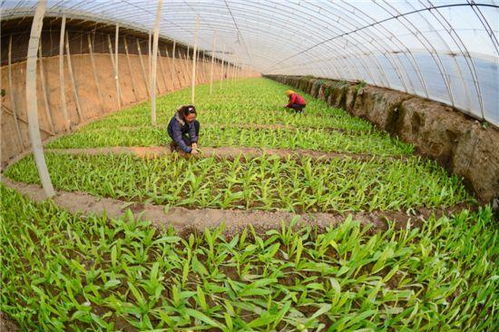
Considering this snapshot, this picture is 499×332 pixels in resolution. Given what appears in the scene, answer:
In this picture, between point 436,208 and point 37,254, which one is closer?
point 37,254

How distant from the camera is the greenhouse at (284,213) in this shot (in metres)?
2.24

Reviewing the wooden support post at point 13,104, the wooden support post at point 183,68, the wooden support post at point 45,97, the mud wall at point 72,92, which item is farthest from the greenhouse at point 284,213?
the wooden support post at point 183,68

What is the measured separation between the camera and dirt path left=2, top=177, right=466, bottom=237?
10.3 ft

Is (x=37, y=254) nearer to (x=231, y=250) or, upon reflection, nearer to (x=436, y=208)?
(x=231, y=250)

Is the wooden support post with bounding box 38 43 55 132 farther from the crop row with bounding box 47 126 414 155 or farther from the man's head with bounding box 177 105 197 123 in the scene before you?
the man's head with bounding box 177 105 197 123

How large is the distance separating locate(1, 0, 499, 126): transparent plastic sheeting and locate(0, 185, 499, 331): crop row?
3.22 m

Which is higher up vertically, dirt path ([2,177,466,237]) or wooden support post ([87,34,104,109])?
wooden support post ([87,34,104,109])

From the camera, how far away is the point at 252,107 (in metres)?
10.4

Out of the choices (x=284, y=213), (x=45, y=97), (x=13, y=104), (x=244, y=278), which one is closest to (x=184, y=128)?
(x=284, y=213)

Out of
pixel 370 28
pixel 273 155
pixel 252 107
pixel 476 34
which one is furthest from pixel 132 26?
pixel 476 34

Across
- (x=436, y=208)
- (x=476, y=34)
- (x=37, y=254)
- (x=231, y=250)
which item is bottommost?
(x=37, y=254)

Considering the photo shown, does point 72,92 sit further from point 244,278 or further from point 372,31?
point 244,278

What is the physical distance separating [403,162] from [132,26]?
13.3 m

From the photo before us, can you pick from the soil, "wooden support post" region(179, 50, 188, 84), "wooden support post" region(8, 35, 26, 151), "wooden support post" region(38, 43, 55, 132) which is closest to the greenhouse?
the soil
